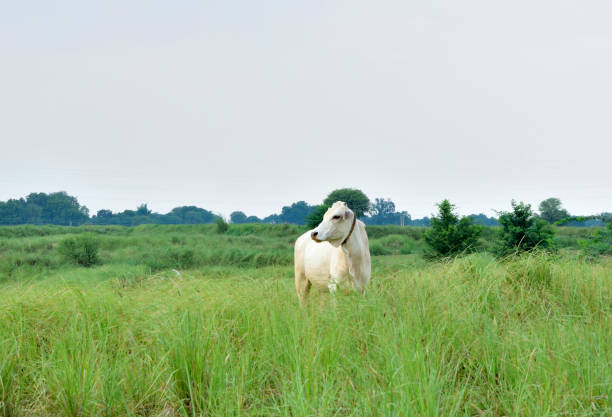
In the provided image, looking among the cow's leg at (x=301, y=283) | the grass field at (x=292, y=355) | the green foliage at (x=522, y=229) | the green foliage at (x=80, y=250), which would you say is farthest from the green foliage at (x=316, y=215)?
the grass field at (x=292, y=355)

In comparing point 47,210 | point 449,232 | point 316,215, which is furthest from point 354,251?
point 47,210

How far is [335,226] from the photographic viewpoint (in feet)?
16.4

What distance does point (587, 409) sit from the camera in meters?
2.40

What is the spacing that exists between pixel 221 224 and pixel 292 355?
3555cm

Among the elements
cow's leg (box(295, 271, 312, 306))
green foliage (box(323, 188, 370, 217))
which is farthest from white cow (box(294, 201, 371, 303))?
green foliage (box(323, 188, 370, 217))

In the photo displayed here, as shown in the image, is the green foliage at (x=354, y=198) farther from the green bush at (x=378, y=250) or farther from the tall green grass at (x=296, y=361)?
the tall green grass at (x=296, y=361)

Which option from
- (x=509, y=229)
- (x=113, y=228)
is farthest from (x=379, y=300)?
(x=113, y=228)

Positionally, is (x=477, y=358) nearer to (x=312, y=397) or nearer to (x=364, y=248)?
(x=312, y=397)

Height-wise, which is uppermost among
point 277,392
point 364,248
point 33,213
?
point 33,213

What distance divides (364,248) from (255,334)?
2229mm

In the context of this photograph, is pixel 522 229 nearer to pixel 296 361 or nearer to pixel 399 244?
pixel 296 361

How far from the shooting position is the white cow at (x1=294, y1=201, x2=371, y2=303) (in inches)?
196

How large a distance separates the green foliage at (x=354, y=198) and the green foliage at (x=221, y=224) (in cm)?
1882

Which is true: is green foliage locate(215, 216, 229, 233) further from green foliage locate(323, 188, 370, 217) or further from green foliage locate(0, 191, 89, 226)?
green foliage locate(0, 191, 89, 226)
